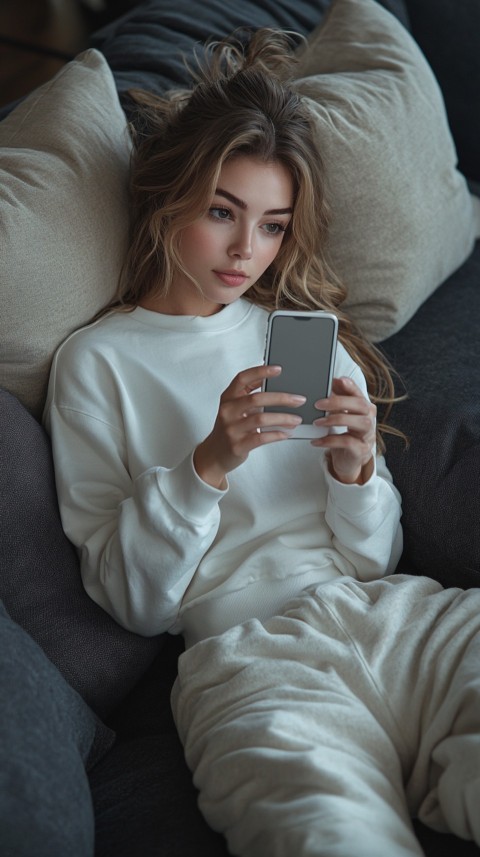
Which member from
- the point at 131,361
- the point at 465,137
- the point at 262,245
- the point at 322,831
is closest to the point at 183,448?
the point at 131,361

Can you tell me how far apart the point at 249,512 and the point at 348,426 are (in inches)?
8.3

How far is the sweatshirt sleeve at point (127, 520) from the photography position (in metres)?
1.14

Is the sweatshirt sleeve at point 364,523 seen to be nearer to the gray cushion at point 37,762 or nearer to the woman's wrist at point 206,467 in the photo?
the woman's wrist at point 206,467

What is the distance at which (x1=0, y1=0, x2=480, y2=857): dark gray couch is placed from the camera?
974 mm

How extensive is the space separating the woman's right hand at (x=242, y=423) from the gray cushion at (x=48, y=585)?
23 cm

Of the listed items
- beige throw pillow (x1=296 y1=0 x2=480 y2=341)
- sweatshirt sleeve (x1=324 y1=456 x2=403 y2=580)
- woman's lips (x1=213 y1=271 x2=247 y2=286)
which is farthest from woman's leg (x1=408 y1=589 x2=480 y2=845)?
beige throw pillow (x1=296 y1=0 x2=480 y2=341)

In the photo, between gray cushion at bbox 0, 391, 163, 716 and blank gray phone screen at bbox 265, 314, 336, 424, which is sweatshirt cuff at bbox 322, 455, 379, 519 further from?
gray cushion at bbox 0, 391, 163, 716

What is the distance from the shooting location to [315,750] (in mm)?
952

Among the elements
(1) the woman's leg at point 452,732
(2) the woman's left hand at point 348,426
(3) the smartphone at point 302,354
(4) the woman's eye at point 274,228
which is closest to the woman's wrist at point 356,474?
(2) the woman's left hand at point 348,426

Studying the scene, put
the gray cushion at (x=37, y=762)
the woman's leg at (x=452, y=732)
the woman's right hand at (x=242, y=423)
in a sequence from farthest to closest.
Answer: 1. the woman's right hand at (x=242, y=423)
2. the woman's leg at (x=452, y=732)
3. the gray cushion at (x=37, y=762)

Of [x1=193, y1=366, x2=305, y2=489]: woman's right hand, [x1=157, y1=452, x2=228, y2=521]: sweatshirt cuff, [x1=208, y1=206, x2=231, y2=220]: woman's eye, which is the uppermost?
[x1=208, y1=206, x2=231, y2=220]: woman's eye

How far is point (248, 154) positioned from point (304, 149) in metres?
0.10

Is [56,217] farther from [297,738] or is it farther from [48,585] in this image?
[297,738]

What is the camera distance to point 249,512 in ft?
4.17
